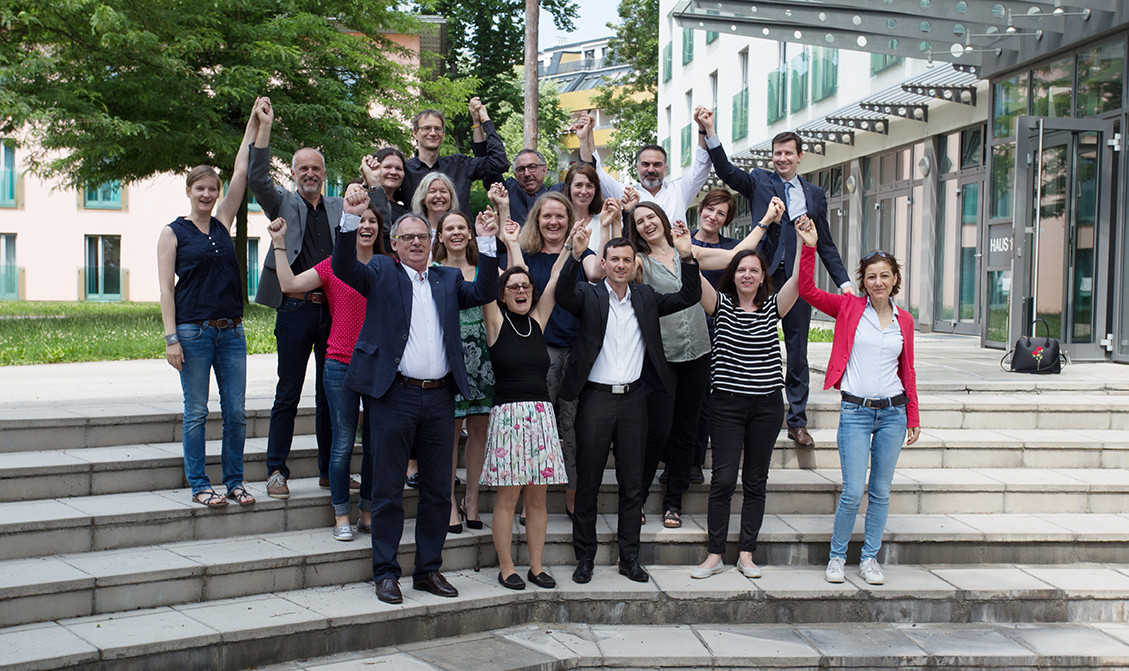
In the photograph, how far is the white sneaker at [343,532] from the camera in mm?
5805

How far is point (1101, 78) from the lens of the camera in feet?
37.2

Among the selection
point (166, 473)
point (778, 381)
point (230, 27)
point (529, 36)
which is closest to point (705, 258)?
point (778, 381)

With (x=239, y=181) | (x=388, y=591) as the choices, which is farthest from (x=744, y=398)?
(x=239, y=181)

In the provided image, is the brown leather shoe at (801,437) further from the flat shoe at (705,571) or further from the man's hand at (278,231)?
the man's hand at (278,231)

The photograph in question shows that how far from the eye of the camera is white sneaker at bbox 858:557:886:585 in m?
5.93

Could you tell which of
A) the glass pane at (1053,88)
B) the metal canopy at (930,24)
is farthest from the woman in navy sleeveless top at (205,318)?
the glass pane at (1053,88)

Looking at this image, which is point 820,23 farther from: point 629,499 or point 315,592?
point 315,592

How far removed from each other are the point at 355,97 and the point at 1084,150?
14322 millimetres

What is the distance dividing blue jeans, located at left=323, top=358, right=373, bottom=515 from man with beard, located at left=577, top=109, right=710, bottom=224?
2054 millimetres

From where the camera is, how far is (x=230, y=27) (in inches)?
766

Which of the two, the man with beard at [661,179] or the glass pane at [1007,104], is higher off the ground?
the glass pane at [1007,104]

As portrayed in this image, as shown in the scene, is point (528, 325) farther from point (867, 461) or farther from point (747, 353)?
point (867, 461)

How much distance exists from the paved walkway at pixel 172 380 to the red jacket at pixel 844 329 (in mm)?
2830

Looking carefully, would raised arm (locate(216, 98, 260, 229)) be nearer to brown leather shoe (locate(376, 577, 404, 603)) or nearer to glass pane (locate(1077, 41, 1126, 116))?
brown leather shoe (locate(376, 577, 404, 603))
